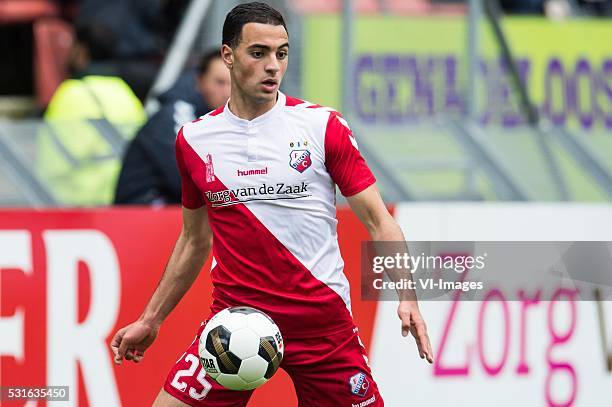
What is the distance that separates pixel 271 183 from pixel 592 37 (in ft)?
24.5

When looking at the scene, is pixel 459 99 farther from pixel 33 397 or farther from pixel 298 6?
pixel 33 397

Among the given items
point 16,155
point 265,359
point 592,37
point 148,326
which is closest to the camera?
point 265,359

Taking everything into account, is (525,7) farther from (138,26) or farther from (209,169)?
(209,169)

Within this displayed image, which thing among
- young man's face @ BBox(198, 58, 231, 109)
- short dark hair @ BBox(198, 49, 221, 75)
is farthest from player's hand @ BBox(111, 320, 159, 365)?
short dark hair @ BBox(198, 49, 221, 75)

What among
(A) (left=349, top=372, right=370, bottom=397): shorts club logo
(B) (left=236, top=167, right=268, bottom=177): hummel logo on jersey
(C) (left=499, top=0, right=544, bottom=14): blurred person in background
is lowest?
(A) (left=349, top=372, right=370, bottom=397): shorts club logo

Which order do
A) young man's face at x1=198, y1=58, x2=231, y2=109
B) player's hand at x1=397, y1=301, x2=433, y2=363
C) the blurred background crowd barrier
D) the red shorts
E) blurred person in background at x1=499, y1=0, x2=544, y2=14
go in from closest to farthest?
player's hand at x1=397, y1=301, x2=433, y2=363
the red shorts
young man's face at x1=198, y1=58, x2=231, y2=109
the blurred background crowd barrier
blurred person in background at x1=499, y1=0, x2=544, y2=14

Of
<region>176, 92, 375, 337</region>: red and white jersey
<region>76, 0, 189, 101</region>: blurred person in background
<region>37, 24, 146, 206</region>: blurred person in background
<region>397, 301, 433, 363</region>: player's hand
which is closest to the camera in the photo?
<region>397, 301, 433, 363</region>: player's hand

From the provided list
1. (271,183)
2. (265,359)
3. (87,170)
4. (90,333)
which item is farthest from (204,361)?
(87,170)

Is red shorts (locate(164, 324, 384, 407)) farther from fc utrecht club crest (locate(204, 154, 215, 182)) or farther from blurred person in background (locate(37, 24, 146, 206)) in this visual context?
blurred person in background (locate(37, 24, 146, 206))

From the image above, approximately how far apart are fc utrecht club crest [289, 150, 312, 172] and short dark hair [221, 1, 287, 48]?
493 millimetres

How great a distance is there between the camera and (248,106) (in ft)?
20.4

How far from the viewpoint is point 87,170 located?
1013 centimetres

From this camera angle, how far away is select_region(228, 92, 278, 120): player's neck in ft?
20.4

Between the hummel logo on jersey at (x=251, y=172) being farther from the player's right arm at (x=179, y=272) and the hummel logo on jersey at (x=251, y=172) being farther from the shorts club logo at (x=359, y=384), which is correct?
the shorts club logo at (x=359, y=384)
